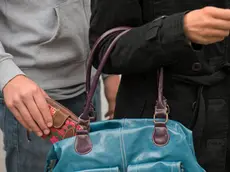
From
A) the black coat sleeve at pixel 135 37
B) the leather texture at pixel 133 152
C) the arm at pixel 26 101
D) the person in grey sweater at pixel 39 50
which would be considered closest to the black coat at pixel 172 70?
the black coat sleeve at pixel 135 37

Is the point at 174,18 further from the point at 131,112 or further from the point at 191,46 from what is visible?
the point at 131,112

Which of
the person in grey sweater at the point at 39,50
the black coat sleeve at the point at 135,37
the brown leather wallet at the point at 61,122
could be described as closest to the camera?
the black coat sleeve at the point at 135,37

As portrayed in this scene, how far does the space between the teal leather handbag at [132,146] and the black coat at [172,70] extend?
0.05 meters

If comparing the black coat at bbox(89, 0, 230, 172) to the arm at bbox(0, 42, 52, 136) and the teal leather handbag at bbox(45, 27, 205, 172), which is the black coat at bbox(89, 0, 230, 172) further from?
the arm at bbox(0, 42, 52, 136)

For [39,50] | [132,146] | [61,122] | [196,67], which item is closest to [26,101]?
[61,122]

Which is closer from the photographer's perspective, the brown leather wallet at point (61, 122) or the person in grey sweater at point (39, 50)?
the brown leather wallet at point (61, 122)

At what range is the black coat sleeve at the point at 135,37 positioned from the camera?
1.09 m

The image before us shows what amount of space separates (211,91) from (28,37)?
2.19 ft

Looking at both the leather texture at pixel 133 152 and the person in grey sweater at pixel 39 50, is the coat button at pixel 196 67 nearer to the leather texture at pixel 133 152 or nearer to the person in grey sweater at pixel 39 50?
the leather texture at pixel 133 152

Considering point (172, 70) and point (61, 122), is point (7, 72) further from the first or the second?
point (172, 70)

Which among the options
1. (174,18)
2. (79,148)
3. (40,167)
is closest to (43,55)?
(40,167)

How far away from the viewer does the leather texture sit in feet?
3.61

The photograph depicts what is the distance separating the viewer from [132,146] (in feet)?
3.68

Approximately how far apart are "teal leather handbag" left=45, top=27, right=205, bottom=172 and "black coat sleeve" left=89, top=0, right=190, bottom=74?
38mm
